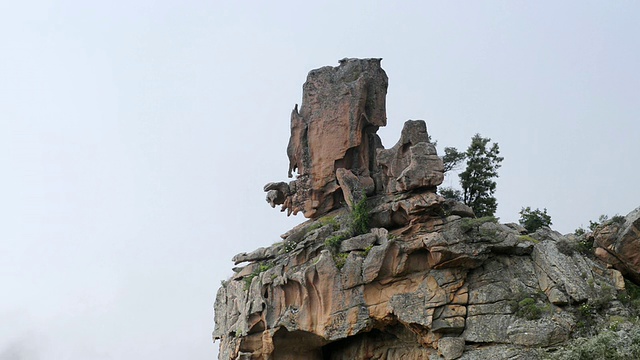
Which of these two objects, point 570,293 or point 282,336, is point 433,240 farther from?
point 282,336

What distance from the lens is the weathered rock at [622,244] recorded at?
2455 cm

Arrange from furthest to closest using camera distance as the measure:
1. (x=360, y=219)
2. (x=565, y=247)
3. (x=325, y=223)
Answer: (x=325, y=223)
(x=360, y=219)
(x=565, y=247)

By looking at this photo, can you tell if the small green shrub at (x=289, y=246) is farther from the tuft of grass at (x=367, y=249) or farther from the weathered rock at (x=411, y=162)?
the weathered rock at (x=411, y=162)

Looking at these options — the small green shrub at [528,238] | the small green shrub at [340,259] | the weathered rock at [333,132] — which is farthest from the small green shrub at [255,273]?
the small green shrub at [528,238]

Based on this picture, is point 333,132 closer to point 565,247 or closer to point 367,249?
point 367,249

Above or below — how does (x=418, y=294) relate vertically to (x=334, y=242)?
below

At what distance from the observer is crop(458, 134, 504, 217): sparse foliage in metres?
35.9

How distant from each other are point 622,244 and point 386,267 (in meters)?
8.16

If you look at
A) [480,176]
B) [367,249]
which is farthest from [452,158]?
[367,249]

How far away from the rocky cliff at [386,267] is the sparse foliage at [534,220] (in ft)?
19.2

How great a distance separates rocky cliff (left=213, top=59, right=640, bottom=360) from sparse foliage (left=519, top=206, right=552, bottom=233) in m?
5.86

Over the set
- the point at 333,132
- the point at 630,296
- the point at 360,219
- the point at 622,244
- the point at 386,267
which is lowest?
the point at 630,296

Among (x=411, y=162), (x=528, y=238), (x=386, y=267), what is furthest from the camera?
(x=411, y=162)

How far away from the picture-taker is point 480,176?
36.2 m
